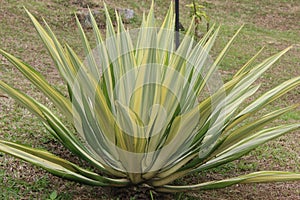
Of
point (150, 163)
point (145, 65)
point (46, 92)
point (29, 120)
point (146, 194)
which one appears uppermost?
point (145, 65)

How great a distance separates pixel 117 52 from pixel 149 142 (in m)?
0.67

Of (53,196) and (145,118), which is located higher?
(145,118)

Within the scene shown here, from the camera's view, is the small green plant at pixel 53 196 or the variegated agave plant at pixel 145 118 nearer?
the variegated agave plant at pixel 145 118

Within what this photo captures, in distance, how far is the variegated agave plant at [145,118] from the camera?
7.94 ft

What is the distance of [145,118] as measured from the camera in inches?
99.6

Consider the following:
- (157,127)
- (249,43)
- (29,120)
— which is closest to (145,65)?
Answer: (157,127)

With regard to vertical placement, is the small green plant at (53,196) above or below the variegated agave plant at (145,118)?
below

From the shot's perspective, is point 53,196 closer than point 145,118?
No

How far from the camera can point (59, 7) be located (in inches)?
390

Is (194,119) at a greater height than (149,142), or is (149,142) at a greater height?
(194,119)

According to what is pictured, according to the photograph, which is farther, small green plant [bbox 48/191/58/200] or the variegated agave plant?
small green plant [bbox 48/191/58/200]

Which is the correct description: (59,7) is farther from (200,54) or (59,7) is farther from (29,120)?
(200,54)

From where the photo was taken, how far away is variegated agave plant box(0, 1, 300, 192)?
2420 mm

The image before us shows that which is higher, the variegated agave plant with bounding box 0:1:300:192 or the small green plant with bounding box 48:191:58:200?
the variegated agave plant with bounding box 0:1:300:192
